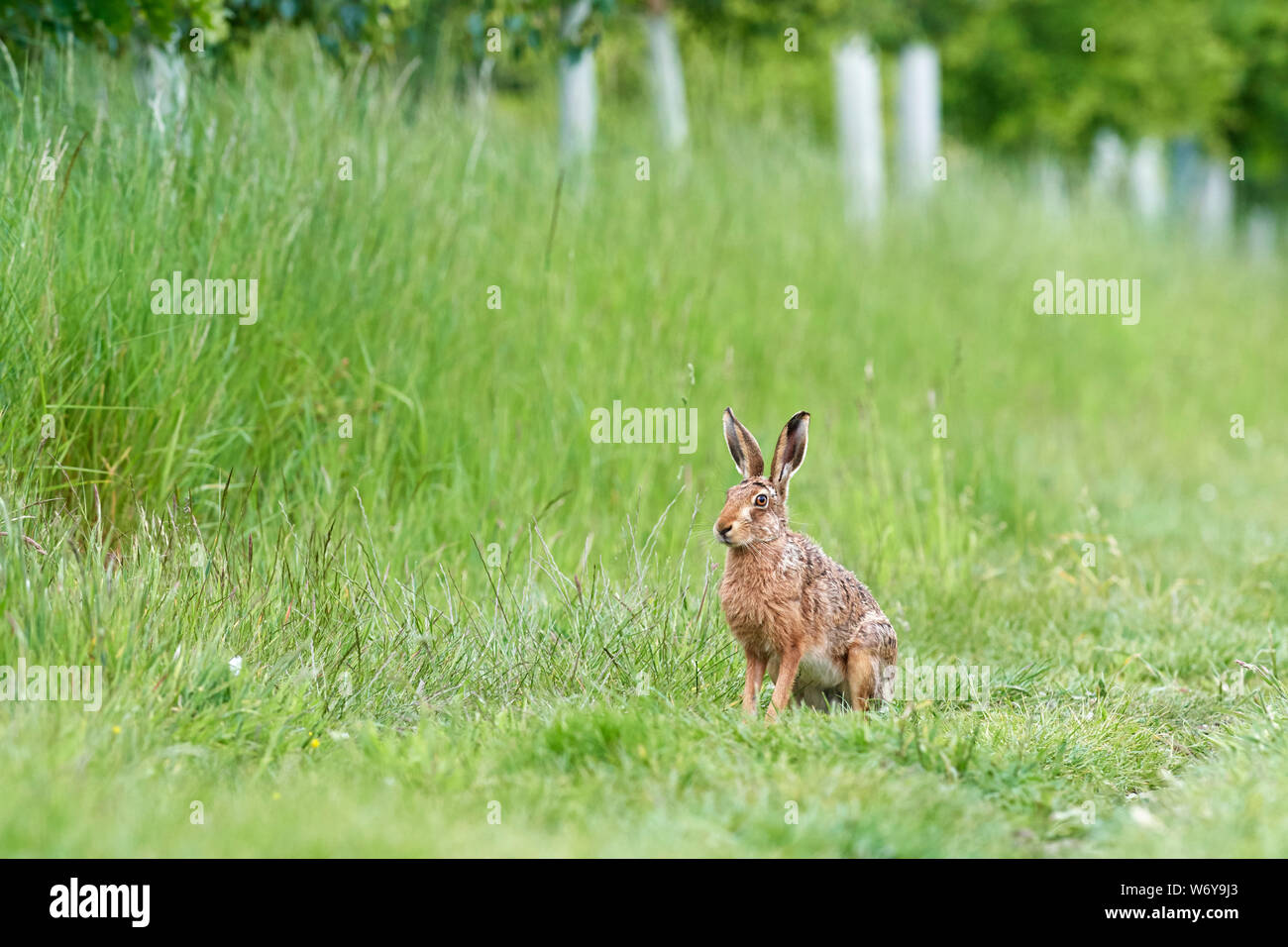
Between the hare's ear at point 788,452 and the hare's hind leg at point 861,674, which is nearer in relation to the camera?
the hare's ear at point 788,452

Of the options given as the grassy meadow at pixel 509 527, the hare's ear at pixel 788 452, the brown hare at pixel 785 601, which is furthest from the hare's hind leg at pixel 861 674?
the hare's ear at pixel 788 452

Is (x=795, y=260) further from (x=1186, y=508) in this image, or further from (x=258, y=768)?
(x=258, y=768)

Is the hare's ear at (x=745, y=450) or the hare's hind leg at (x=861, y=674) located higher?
the hare's ear at (x=745, y=450)

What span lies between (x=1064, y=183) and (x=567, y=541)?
16622 mm

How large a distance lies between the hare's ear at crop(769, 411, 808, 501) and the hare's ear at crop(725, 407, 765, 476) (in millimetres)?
54

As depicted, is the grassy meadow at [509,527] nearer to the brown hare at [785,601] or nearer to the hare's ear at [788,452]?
the brown hare at [785,601]

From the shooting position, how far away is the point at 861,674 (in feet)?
17.6

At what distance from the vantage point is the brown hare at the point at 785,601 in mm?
5105

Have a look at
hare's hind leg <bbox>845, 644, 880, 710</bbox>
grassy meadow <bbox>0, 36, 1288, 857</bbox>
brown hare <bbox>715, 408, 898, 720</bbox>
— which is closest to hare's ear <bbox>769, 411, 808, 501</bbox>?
Answer: brown hare <bbox>715, 408, 898, 720</bbox>

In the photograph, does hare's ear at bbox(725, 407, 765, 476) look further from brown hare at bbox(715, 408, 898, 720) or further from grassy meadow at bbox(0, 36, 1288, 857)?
grassy meadow at bbox(0, 36, 1288, 857)

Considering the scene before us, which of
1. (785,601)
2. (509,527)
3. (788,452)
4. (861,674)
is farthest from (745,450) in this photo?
(509,527)

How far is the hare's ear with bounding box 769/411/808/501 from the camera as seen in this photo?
5203 millimetres

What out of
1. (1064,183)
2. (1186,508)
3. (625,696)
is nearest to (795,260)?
(1186,508)

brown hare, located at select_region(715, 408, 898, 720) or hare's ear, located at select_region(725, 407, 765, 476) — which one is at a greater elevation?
hare's ear, located at select_region(725, 407, 765, 476)
